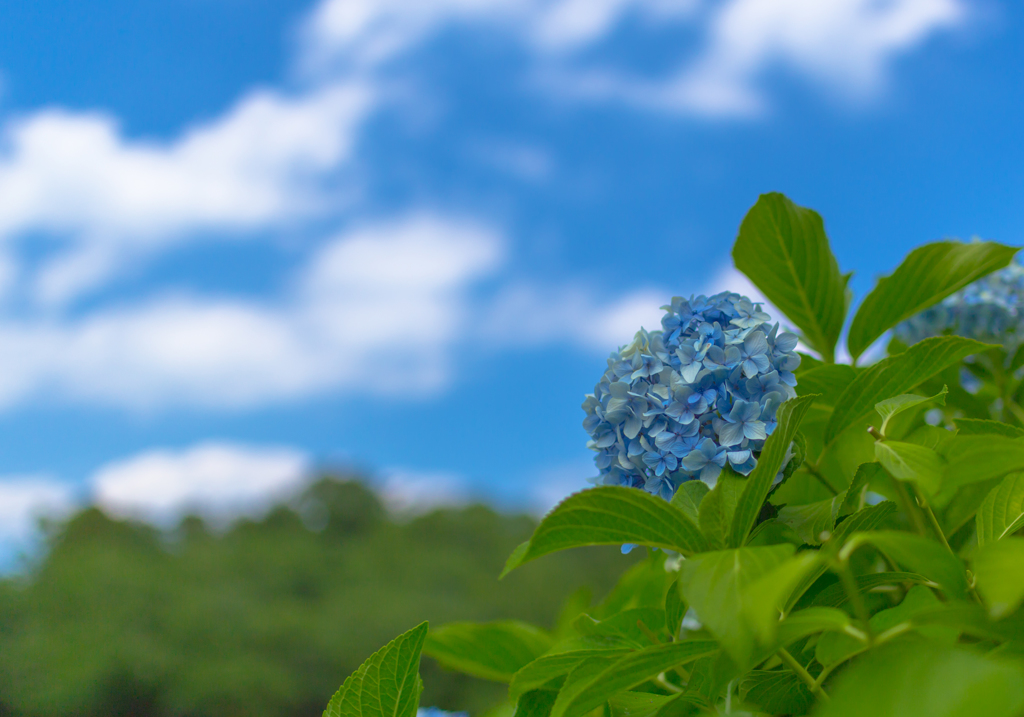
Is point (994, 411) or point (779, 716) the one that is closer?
point (779, 716)

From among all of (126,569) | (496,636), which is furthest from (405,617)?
(496,636)

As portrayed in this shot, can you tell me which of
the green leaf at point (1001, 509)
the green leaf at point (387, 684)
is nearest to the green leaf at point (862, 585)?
the green leaf at point (1001, 509)

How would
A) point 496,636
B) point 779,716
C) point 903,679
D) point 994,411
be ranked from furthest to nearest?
1. point 994,411
2. point 496,636
3. point 779,716
4. point 903,679

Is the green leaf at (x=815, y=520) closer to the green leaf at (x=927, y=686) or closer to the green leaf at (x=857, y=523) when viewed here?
the green leaf at (x=857, y=523)

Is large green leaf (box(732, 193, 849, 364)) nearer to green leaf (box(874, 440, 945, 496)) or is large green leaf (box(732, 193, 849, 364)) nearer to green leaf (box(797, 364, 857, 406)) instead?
green leaf (box(797, 364, 857, 406))

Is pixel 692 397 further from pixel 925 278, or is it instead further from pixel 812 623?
pixel 925 278

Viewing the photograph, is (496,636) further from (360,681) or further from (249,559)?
(249,559)

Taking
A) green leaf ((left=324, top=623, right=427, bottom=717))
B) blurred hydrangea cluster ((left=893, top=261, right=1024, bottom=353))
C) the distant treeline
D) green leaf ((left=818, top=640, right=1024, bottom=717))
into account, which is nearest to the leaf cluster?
green leaf ((left=818, top=640, right=1024, bottom=717))
